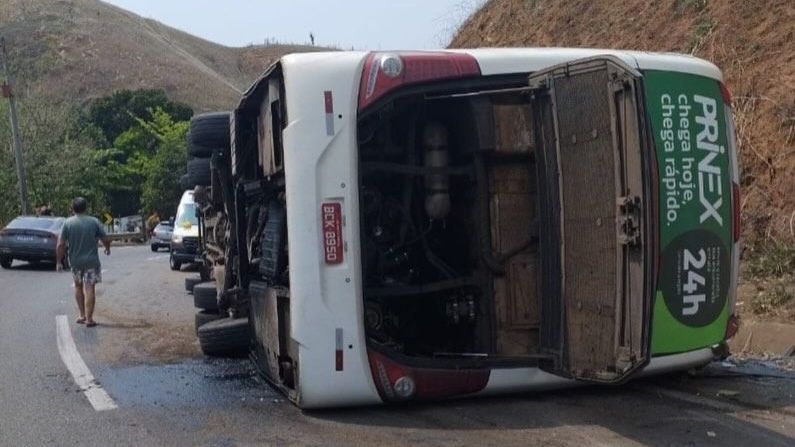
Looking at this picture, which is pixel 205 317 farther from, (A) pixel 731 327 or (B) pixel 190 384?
(A) pixel 731 327

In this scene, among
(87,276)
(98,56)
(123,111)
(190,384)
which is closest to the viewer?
(190,384)

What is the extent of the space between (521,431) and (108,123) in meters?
63.0

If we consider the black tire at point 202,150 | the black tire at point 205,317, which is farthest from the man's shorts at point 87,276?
the black tire at point 205,317

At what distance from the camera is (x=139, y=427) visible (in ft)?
22.5

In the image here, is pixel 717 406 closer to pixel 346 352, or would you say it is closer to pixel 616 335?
pixel 616 335

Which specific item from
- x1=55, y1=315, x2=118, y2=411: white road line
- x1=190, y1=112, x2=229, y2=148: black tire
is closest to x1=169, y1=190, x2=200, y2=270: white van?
x1=55, y1=315, x2=118, y2=411: white road line

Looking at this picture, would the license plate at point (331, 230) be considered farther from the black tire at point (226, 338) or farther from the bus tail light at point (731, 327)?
the black tire at point (226, 338)

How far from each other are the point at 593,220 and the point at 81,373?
493cm

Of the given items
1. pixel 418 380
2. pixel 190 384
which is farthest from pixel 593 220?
pixel 190 384

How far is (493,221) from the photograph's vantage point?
703 cm

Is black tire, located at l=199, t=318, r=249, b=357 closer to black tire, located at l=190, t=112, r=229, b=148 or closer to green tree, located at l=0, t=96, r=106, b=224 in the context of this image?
black tire, located at l=190, t=112, r=229, b=148

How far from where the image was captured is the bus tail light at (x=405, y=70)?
659 cm

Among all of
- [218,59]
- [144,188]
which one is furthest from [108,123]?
[218,59]

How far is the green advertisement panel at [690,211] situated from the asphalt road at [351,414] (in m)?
0.56
